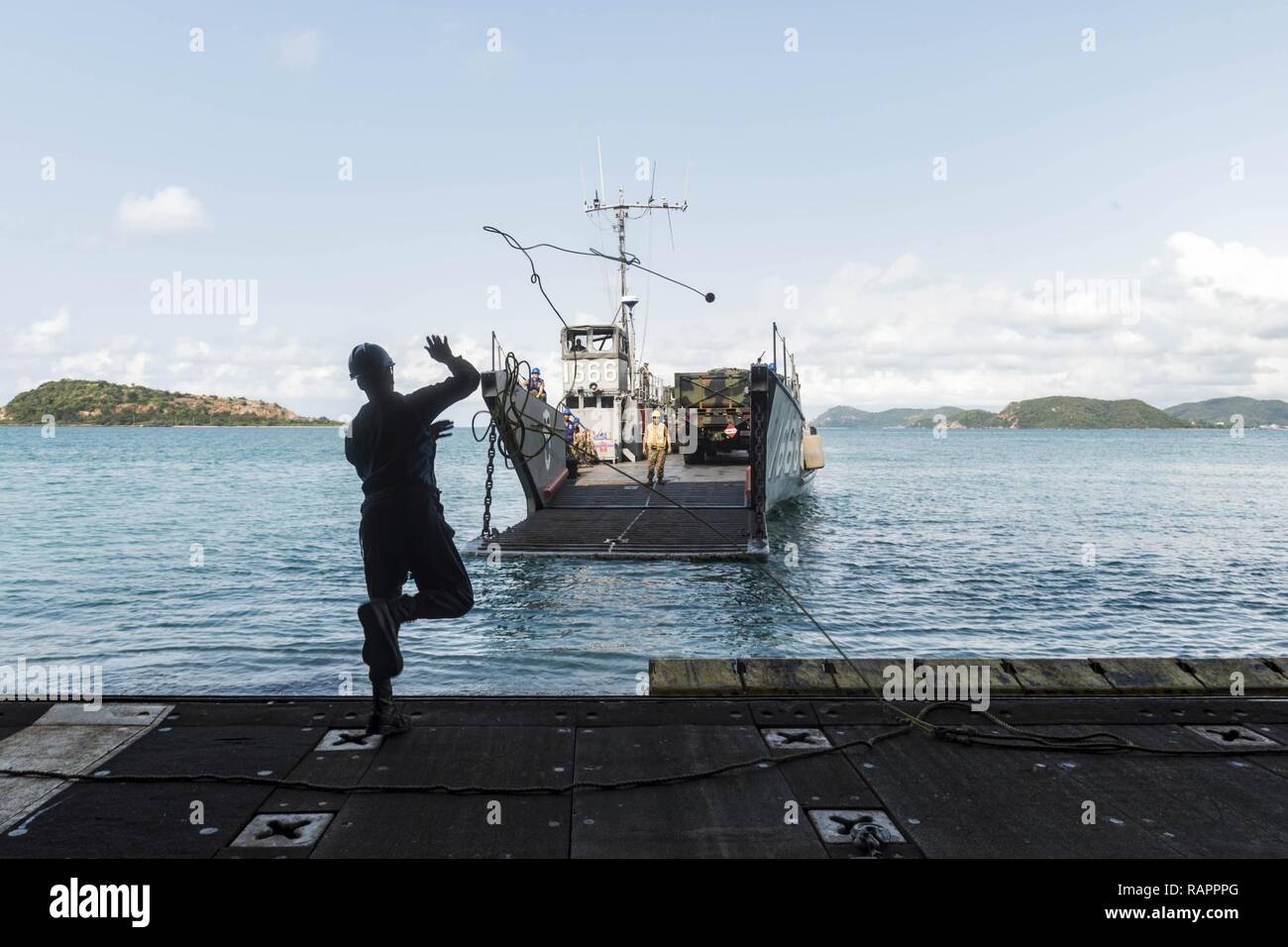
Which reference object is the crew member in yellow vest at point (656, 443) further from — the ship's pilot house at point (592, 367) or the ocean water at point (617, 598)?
the ship's pilot house at point (592, 367)

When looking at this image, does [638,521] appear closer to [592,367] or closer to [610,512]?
[610,512]

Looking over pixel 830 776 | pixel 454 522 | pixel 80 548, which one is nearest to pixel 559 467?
pixel 454 522

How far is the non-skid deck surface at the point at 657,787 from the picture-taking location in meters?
3.54

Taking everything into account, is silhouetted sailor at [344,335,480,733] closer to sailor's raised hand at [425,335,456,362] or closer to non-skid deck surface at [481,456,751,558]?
sailor's raised hand at [425,335,456,362]

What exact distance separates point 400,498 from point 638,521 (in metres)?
14.0

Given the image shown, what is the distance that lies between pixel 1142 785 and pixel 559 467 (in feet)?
63.0

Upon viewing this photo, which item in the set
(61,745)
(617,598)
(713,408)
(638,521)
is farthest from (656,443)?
(61,745)

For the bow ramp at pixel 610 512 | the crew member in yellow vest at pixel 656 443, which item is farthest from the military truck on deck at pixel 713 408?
the crew member in yellow vest at pixel 656 443

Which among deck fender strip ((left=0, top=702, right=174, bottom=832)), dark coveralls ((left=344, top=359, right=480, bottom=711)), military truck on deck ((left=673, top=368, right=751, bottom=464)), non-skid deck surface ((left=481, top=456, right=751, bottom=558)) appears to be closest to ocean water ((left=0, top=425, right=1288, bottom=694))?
non-skid deck surface ((left=481, top=456, right=751, bottom=558))

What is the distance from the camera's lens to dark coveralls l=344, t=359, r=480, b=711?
474 centimetres

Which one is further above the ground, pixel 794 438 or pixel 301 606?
pixel 794 438

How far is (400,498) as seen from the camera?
4.75 m
